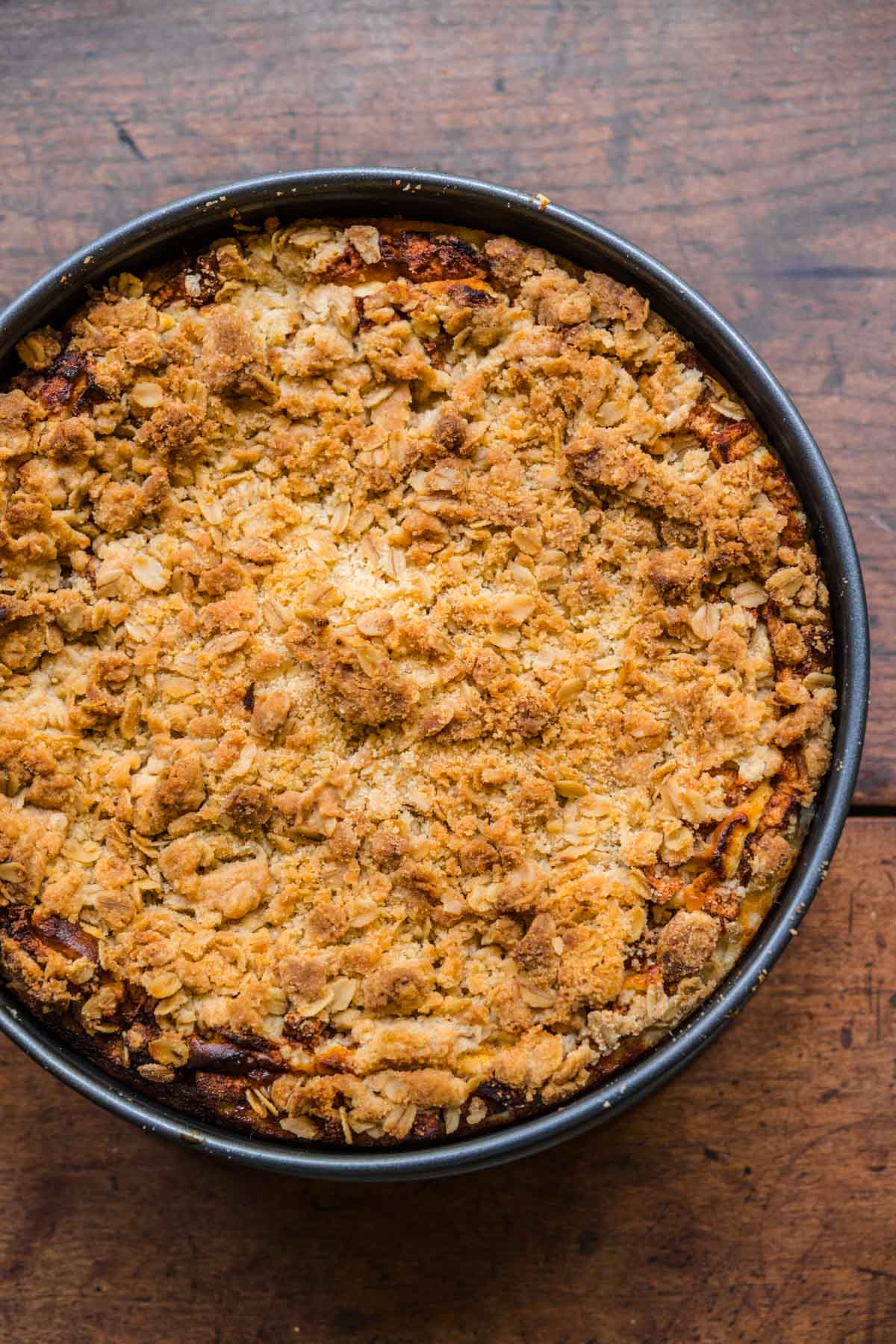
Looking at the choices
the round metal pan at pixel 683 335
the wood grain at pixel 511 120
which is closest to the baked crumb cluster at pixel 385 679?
the round metal pan at pixel 683 335

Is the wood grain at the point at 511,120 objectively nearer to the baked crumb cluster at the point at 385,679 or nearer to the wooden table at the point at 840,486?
the wooden table at the point at 840,486

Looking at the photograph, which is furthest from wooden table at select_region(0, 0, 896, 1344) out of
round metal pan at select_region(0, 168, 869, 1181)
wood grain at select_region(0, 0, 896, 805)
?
round metal pan at select_region(0, 168, 869, 1181)

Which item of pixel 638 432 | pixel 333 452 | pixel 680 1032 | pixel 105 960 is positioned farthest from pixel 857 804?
pixel 105 960

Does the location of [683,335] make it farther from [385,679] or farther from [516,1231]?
[516,1231]

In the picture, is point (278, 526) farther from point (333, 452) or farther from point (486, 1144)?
point (486, 1144)

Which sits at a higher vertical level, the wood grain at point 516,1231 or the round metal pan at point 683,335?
the round metal pan at point 683,335

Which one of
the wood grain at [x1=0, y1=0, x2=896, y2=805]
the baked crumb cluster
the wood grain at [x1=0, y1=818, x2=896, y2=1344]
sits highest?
the wood grain at [x1=0, y1=0, x2=896, y2=805]

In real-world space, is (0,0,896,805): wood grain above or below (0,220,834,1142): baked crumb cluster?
above

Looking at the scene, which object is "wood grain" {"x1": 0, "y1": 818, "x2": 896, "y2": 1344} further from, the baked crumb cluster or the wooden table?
the baked crumb cluster
